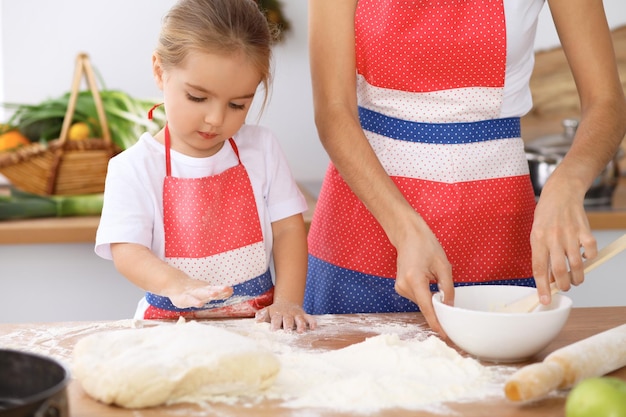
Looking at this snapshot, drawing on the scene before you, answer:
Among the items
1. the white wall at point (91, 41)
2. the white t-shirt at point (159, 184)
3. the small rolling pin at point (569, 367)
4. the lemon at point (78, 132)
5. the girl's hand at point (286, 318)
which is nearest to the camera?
the small rolling pin at point (569, 367)

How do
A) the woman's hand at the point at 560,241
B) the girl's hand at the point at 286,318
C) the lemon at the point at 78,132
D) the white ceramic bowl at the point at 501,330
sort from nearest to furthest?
1. the white ceramic bowl at the point at 501,330
2. the woman's hand at the point at 560,241
3. the girl's hand at the point at 286,318
4. the lemon at the point at 78,132

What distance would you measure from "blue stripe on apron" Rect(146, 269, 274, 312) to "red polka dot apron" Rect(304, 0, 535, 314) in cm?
14

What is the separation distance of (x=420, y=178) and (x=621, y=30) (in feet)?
5.52

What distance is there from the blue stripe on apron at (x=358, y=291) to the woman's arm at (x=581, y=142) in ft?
0.97

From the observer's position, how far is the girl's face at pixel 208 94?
1.41 m

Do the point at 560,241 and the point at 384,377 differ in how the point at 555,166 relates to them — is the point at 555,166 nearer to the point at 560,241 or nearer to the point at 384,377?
the point at 560,241

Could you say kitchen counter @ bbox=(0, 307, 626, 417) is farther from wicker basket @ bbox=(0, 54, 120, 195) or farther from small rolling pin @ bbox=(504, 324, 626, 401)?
wicker basket @ bbox=(0, 54, 120, 195)

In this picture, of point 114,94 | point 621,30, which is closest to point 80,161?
point 114,94

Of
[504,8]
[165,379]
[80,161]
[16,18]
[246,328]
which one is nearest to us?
[165,379]

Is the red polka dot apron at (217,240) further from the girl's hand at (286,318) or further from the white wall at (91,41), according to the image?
the white wall at (91,41)

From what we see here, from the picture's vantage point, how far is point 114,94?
2.67 meters

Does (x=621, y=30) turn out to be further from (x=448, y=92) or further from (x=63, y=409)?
(x=63, y=409)

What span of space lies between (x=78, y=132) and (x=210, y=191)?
3.56 feet

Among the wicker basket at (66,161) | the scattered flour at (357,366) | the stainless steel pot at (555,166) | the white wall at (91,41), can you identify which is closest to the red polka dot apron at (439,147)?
the scattered flour at (357,366)
